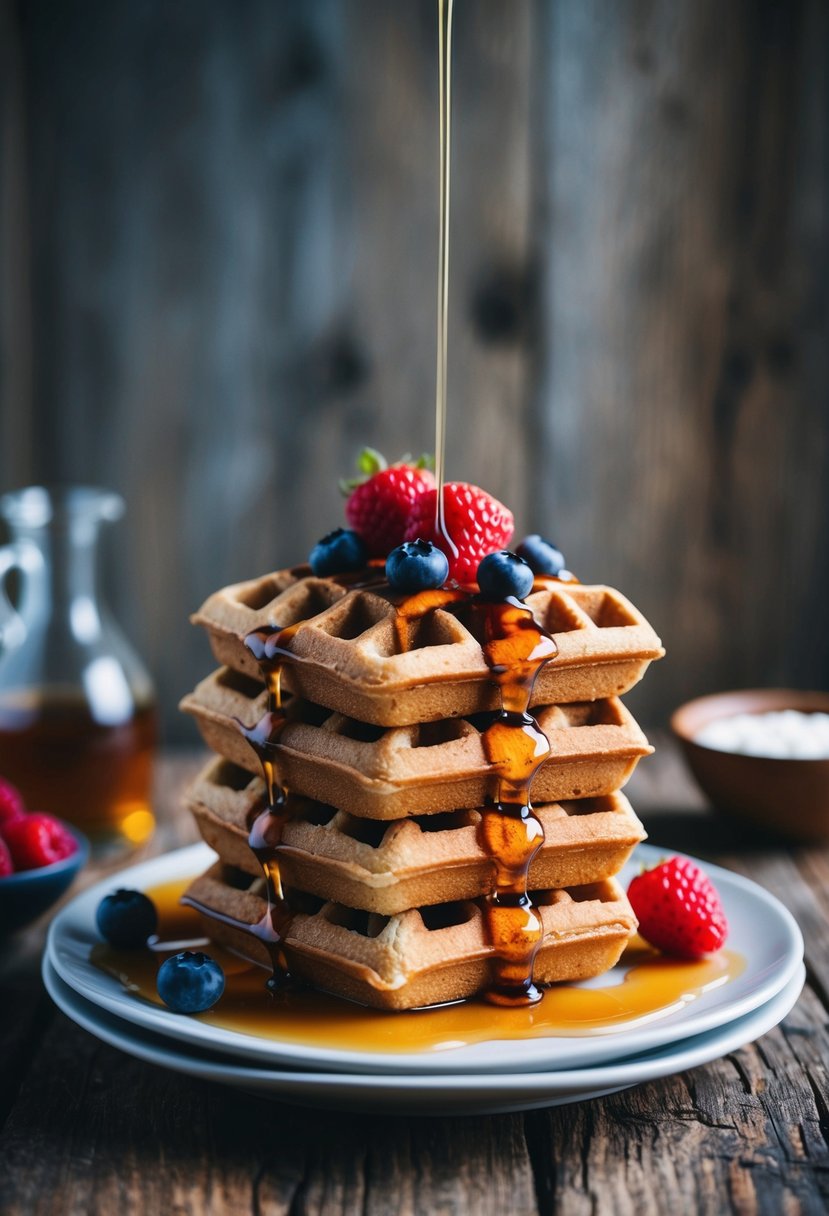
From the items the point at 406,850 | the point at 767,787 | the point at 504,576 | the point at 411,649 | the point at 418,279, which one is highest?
the point at 418,279

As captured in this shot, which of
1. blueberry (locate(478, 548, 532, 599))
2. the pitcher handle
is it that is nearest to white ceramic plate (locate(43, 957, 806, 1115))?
blueberry (locate(478, 548, 532, 599))

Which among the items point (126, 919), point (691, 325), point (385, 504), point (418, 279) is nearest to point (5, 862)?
point (126, 919)

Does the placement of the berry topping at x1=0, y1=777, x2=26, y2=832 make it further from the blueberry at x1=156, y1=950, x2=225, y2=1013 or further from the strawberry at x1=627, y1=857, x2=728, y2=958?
the strawberry at x1=627, y1=857, x2=728, y2=958

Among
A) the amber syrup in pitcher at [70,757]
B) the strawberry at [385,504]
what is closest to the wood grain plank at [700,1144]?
the strawberry at [385,504]

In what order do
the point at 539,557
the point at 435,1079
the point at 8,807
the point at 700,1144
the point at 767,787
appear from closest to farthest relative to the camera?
the point at 435,1079
the point at 700,1144
the point at 539,557
the point at 8,807
the point at 767,787

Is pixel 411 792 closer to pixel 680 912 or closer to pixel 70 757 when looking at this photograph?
pixel 680 912

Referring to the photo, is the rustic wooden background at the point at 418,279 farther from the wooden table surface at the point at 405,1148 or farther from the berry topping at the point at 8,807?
the wooden table surface at the point at 405,1148

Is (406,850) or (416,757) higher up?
(416,757)
